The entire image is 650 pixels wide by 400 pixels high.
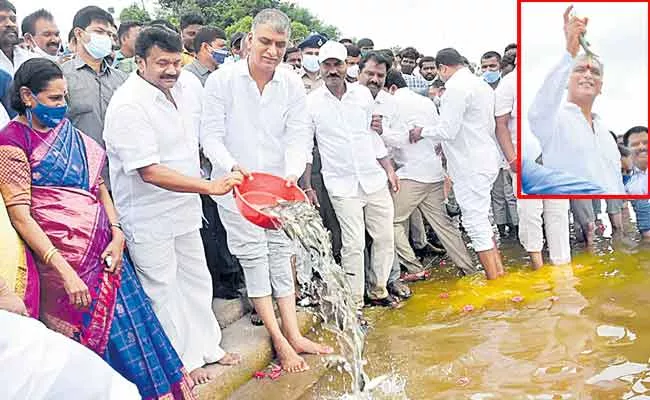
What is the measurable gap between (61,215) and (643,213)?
20.1 feet

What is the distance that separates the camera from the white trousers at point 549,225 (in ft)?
20.9

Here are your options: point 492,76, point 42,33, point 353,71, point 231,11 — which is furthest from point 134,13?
point 42,33

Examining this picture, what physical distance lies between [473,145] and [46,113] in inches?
159

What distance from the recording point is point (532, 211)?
6395 millimetres

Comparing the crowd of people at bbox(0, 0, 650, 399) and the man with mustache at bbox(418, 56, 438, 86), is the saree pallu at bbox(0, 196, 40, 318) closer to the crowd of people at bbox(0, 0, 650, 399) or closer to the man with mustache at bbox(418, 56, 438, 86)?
the crowd of people at bbox(0, 0, 650, 399)

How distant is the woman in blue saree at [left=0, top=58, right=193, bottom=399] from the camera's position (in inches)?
122

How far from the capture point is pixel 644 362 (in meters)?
4.18

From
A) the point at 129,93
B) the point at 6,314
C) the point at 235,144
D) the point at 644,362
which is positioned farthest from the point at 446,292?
the point at 6,314

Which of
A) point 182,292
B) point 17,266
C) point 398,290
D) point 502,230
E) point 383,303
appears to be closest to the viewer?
point 17,266

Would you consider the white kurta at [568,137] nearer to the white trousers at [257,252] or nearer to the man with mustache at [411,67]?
the white trousers at [257,252]

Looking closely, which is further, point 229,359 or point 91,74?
point 91,74

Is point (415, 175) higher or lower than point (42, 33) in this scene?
lower

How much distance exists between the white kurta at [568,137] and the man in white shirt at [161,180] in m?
2.88

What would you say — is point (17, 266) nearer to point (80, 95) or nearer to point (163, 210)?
point (163, 210)
